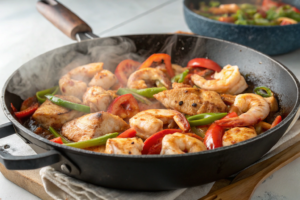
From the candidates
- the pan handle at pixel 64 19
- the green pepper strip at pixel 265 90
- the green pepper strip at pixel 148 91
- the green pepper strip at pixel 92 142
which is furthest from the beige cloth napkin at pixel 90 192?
the pan handle at pixel 64 19

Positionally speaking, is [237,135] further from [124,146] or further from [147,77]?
[147,77]

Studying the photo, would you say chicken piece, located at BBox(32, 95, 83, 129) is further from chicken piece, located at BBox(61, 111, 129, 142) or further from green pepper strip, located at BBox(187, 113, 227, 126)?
green pepper strip, located at BBox(187, 113, 227, 126)

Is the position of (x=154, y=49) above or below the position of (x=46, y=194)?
above

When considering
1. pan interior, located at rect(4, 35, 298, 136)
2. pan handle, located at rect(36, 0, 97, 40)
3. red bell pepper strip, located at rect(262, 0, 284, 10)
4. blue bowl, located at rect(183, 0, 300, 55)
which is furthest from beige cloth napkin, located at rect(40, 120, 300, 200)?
red bell pepper strip, located at rect(262, 0, 284, 10)

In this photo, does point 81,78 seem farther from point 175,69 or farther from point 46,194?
point 46,194

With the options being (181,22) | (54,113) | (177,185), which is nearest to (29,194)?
(54,113)

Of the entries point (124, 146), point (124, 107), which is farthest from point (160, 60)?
point (124, 146)
